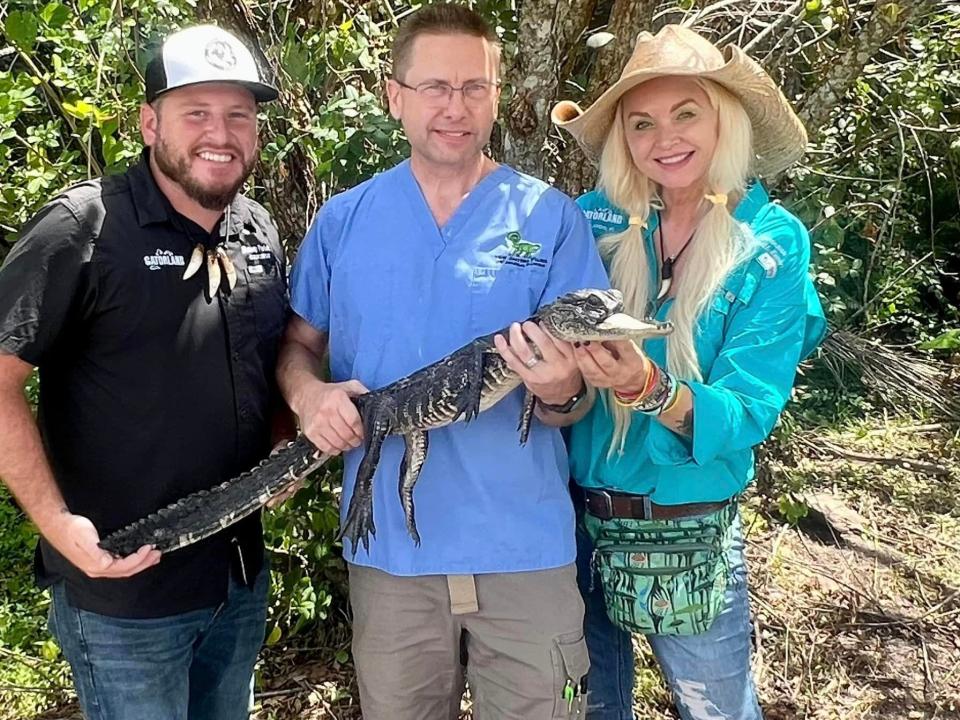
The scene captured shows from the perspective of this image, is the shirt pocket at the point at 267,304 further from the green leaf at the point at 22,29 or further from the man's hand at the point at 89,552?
the green leaf at the point at 22,29

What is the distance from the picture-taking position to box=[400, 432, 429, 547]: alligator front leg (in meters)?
2.27

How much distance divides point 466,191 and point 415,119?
23cm

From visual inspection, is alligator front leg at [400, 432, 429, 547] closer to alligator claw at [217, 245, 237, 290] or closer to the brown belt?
the brown belt

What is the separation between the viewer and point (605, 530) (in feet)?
8.07

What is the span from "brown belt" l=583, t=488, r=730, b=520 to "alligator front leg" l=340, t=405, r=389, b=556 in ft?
2.05

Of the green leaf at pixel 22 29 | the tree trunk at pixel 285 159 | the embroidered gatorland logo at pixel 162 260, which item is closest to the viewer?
the embroidered gatorland logo at pixel 162 260

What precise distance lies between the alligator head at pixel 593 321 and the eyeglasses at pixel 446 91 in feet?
2.04

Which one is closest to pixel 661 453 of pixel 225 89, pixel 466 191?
pixel 466 191

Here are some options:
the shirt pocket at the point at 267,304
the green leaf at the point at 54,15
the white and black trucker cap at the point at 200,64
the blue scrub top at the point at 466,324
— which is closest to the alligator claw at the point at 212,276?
the shirt pocket at the point at 267,304

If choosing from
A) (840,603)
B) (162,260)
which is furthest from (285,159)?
(840,603)

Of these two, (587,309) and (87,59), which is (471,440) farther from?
(87,59)

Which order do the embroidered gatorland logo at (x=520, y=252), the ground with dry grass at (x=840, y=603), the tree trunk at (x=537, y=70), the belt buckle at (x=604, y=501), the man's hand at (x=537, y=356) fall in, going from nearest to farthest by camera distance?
the man's hand at (x=537, y=356) → the embroidered gatorland logo at (x=520, y=252) → the belt buckle at (x=604, y=501) → the tree trunk at (x=537, y=70) → the ground with dry grass at (x=840, y=603)

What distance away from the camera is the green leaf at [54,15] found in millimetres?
3010

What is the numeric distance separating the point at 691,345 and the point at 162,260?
1368 millimetres
